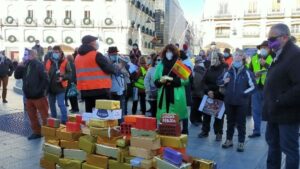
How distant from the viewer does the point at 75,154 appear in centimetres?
528

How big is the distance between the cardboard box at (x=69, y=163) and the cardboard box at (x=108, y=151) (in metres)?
0.39

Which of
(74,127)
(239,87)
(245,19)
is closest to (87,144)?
(74,127)

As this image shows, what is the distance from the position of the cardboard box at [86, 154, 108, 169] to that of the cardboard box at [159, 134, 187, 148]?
0.85 metres

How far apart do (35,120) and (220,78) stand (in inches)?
155

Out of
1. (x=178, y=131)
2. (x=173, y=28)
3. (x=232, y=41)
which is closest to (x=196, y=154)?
(x=178, y=131)

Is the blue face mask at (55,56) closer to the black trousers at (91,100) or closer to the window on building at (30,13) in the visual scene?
the black trousers at (91,100)

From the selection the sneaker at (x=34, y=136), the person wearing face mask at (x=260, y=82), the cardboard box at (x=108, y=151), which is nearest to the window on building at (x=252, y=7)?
the person wearing face mask at (x=260, y=82)

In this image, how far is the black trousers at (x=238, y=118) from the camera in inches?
264

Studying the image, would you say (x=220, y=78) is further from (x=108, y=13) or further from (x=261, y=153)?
(x=108, y=13)

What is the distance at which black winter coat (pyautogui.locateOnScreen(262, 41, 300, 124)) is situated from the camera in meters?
4.05

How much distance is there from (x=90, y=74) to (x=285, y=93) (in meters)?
3.29

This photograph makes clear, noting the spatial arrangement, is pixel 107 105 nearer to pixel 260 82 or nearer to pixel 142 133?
pixel 142 133

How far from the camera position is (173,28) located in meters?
83.9

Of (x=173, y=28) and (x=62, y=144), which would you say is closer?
(x=62, y=144)
